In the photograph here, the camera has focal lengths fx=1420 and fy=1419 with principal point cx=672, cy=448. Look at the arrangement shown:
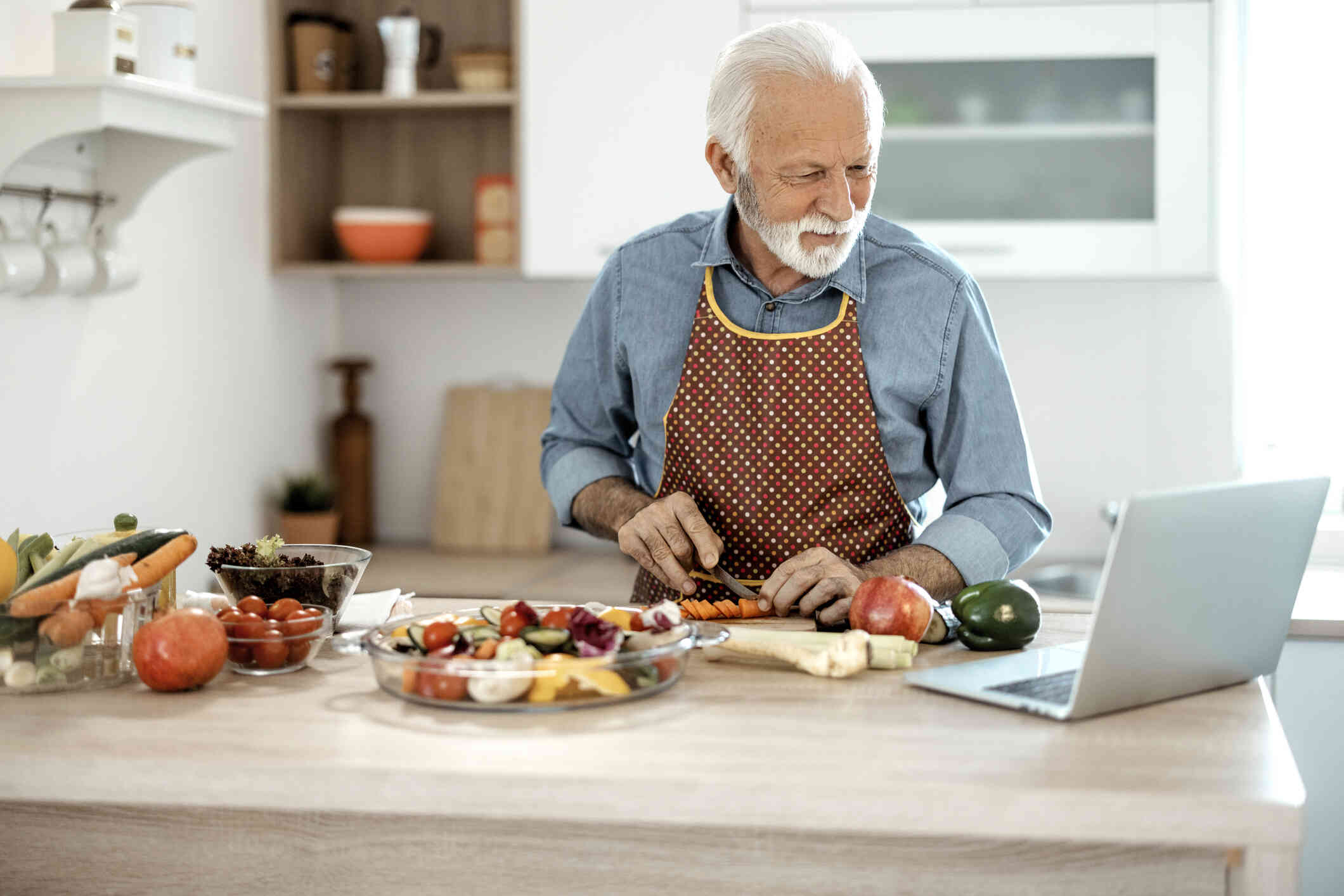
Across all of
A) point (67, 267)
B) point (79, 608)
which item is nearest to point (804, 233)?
point (79, 608)

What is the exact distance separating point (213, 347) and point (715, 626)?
183cm

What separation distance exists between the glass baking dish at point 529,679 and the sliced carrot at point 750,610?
0.32 m

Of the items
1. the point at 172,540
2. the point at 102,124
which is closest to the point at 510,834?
the point at 172,540

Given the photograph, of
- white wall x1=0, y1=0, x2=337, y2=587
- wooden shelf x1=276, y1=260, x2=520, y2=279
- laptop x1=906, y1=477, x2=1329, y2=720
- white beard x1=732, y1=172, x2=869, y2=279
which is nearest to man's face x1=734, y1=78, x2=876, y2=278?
white beard x1=732, y1=172, x2=869, y2=279

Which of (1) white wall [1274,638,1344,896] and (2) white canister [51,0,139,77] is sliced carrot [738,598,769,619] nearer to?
(1) white wall [1274,638,1344,896]

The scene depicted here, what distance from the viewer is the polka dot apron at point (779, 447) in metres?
1.79

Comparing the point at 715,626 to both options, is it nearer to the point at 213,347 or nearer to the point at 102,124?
the point at 102,124

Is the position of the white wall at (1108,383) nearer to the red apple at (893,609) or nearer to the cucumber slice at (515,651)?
the red apple at (893,609)

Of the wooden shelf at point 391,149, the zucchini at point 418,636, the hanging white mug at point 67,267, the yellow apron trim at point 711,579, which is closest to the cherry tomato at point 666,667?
the zucchini at point 418,636

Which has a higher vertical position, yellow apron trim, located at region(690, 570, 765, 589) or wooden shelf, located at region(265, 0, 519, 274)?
wooden shelf, located at region(265, 0, 519, 274)

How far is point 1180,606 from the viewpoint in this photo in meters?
1.14

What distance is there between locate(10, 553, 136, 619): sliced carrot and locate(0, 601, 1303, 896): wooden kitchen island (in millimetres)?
78

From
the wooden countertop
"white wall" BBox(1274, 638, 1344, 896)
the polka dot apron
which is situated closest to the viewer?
the wooden countertop

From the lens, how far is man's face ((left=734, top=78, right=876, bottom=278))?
1662mm
